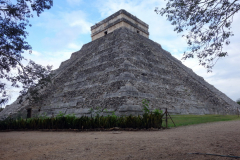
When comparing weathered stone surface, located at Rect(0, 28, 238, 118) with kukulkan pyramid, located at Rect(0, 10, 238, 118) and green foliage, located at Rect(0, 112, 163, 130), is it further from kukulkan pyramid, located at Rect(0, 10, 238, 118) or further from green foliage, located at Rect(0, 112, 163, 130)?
green foliage, located at Rect(0, 112, 163, 130)

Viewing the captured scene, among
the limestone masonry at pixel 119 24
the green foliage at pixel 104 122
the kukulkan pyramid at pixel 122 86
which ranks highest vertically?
the limestone masonry at pixel 119 24

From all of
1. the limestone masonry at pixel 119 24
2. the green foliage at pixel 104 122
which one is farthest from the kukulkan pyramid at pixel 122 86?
the green foliage at pixel 104 122

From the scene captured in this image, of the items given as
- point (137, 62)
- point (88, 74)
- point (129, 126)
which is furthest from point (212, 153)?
point (88, 74)

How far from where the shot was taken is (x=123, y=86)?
11758 millimetres

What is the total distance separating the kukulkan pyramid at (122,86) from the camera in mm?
11875

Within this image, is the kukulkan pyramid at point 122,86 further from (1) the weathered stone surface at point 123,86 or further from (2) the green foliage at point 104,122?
(2) the green foliage at point 104,122

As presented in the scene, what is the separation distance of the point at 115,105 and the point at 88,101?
2.56 meters

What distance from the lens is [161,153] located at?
3.83 meters

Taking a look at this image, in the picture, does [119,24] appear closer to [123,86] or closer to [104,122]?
[123,86]

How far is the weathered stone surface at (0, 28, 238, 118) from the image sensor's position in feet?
38.9

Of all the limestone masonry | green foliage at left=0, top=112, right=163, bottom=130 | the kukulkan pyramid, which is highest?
the limestone masonry

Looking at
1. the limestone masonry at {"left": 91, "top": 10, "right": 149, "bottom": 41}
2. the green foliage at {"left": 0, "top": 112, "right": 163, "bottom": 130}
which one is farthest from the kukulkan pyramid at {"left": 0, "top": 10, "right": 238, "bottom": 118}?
the green foliage at {"left": 0, "top": 112, "right": 163, "bottom": 130}

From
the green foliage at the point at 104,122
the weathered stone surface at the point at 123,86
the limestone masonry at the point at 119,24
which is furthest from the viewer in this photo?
the limestone masonry at the point at 119,24

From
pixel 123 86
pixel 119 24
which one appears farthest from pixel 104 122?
pixel 119 24
